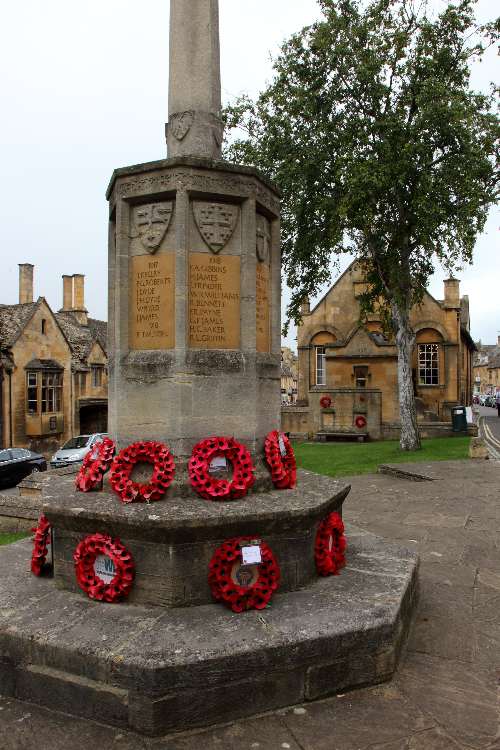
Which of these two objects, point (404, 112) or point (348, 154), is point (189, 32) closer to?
point (348, 154)

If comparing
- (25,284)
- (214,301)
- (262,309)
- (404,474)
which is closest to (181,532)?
(214,301)

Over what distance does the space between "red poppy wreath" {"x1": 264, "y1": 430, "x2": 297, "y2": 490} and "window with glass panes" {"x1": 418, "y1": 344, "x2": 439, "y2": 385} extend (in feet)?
110

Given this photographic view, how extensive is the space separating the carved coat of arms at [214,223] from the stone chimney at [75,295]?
44.0m

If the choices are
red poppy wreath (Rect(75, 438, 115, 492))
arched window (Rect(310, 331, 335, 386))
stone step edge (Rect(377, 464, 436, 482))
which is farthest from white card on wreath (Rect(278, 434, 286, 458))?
arched window (Rect(310, 331, 335, 386))

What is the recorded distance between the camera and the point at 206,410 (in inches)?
215

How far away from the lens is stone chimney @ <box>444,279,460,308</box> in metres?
36.4

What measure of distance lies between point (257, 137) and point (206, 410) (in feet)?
62.6

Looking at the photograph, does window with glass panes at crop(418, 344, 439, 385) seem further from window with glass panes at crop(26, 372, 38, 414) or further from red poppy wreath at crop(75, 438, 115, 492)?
red poppy wreath at crop(75, 438, 115, 492)

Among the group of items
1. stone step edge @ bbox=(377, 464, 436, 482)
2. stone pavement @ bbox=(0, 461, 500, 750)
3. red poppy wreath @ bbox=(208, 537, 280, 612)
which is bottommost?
stone step edge @ bbox=(377, 464, 436, 482)

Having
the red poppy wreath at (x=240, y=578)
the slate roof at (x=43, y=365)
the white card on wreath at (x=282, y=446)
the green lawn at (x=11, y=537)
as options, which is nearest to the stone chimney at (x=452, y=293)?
the slate roof at (x=43, y=365)

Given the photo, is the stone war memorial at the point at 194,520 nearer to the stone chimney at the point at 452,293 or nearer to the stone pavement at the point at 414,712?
the stone pavement at the point at 414,712

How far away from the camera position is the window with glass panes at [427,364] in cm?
3728

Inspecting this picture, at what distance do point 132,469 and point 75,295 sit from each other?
45.7 meters

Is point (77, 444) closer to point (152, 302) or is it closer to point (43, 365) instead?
point (43, 365)
